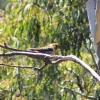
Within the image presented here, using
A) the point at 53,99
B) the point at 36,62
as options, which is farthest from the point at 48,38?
the point at 53,99

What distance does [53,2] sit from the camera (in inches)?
161

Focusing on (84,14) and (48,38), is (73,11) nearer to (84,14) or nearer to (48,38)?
(84,14)

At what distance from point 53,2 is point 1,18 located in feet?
2.78

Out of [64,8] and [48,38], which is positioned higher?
[64,8]

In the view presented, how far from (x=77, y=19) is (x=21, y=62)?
779mm

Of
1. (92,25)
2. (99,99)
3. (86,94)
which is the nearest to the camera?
(92,25)

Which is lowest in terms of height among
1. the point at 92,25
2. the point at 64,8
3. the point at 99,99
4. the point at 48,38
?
the point at 99,99

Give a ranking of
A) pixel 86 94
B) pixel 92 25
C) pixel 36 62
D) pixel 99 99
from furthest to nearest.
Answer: pixel 86 94 → pixel 36 62 → pixel 99 99 → pixel 92 25

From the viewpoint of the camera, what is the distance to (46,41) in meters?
4.12

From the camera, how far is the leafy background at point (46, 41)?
3973 mm

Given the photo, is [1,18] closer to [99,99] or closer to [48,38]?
[48,38]

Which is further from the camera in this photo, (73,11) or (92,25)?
(73,11)

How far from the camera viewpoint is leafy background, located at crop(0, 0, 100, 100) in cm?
397

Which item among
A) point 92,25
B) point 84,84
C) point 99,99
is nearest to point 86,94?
point 84,84
